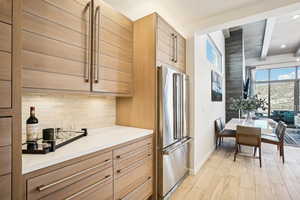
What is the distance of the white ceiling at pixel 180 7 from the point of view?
221 cm

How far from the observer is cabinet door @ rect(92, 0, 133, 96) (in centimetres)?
156

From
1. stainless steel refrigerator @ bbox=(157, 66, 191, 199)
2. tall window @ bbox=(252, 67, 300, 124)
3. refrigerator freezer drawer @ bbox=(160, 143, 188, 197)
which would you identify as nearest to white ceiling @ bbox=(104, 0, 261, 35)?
stainless steel refrigerator @ bbox=(157, 66, 191, 199)

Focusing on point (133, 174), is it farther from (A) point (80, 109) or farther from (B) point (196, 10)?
(B) point (196, 10)

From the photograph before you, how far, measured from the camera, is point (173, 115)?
6.86ft


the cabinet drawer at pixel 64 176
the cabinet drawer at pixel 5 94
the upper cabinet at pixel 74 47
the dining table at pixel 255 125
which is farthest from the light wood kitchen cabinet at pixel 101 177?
the dining table at pixel 255 125

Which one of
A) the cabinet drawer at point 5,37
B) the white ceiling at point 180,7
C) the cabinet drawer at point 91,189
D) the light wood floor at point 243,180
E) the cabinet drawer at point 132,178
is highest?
the white ceiling at point 180,7

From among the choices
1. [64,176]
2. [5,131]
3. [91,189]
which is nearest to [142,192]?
[91,189]

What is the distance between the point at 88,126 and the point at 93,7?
4.37 ft

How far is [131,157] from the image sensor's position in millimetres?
1582

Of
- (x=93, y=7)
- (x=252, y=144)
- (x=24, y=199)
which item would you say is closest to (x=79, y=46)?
(x=93, y=7)

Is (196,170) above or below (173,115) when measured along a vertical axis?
below

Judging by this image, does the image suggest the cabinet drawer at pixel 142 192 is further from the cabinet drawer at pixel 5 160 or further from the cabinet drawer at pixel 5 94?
the cabinet drawer at pixel 5 94

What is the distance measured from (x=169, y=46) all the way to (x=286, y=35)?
5823 mm

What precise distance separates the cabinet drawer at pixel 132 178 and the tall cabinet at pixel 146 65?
0.18 meters
